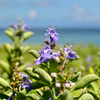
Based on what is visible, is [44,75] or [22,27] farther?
[22,27]

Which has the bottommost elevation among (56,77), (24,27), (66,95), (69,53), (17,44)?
(66,95)

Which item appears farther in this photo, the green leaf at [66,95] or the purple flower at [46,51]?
the purple flower at [46,51]

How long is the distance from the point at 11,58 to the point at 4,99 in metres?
2.15

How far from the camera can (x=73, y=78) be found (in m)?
1.44

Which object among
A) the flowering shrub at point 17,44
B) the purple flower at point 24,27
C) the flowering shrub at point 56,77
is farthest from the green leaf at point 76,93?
the purple flower at point 24,27

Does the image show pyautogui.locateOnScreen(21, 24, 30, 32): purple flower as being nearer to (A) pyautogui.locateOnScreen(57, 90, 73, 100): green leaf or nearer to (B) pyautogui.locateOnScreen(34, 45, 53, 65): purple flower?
(B) pyautogui.locateOnScreen(34, 45, 53, 65): purple flower

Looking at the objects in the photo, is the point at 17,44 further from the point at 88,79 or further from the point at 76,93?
the point at 88,79

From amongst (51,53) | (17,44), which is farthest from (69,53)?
(17,44)

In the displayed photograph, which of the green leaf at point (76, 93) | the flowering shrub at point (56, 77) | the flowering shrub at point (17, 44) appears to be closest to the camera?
the flowering shrub at point (56, 77)

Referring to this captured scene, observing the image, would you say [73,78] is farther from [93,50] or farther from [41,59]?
[93,50]

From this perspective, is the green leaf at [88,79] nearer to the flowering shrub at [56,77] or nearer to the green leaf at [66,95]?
the flowering shrub at [56,77]

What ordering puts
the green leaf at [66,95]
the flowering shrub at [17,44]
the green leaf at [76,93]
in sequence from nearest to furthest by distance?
the green leaf at [66,95] < the green leaf at [76,93] < the flowering shrub at [17,44]

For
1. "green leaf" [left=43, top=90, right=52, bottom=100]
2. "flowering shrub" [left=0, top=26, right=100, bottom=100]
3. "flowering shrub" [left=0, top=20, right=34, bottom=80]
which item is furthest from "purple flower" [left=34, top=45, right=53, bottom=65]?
"flowering shrub" [left=0, top=20, right=34, bottom=80]

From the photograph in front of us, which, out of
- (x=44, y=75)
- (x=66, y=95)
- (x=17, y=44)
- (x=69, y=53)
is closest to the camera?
(x=66, y=95)
